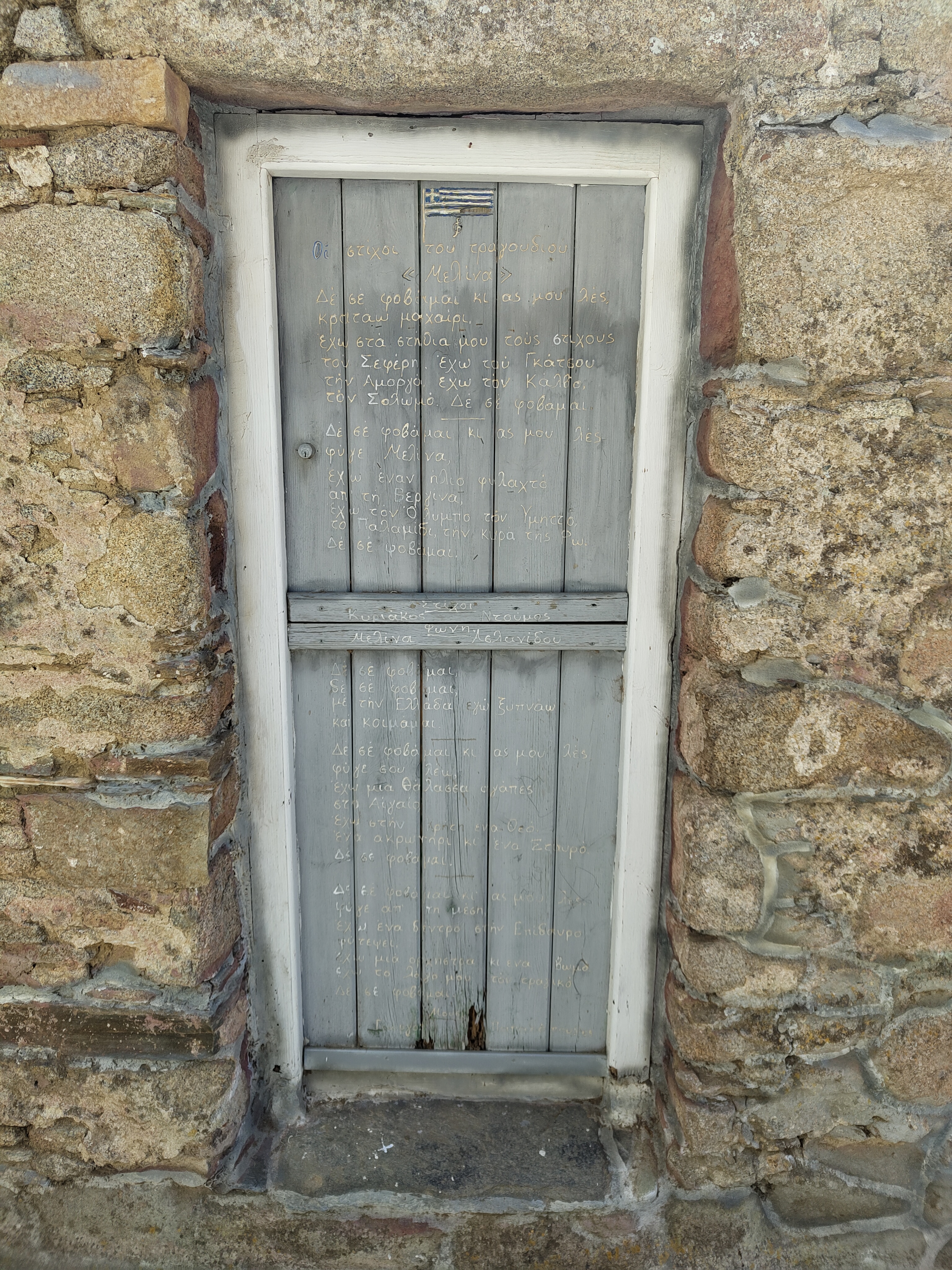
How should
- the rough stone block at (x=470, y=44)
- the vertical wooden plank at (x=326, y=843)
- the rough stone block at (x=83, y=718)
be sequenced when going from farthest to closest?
1. the vertical wooden plank at (x=326, y=843)
2. the rough stone block at (x=83, y=718)
3. the rough stone block at (x=470, y=44)

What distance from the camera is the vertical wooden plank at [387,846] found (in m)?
1.78

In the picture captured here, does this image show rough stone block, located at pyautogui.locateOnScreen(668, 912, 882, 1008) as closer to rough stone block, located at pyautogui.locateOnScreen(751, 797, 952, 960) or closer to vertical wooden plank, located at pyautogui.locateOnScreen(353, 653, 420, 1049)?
rough stone block, located at pyautogui.locateOnScreen(751, 797, 952, 960)

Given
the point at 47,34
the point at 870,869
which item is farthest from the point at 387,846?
the point at 47,34

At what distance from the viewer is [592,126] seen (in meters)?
1.52

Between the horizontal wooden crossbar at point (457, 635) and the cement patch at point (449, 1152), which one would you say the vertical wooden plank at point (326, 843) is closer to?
the horizontal wooden crossbar at point (457, 635)

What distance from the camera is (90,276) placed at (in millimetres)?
1361

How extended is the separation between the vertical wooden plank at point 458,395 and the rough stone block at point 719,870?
676mm

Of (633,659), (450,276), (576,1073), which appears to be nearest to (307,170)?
(450,276)

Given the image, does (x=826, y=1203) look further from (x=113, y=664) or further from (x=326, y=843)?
(x=113, y=664)

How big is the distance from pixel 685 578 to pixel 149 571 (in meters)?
1.10

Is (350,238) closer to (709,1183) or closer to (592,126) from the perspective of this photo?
(592,126)

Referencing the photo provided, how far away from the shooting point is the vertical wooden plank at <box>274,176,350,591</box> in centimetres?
158

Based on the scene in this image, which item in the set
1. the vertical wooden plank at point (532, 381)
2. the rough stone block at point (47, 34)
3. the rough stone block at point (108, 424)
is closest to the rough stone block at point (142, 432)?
the rough stone block at point (108, 424)

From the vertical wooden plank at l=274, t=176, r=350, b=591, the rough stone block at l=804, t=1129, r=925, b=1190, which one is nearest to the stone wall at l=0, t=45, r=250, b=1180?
the vertical wooden plank at l=274, t=176, r=350, b=591
